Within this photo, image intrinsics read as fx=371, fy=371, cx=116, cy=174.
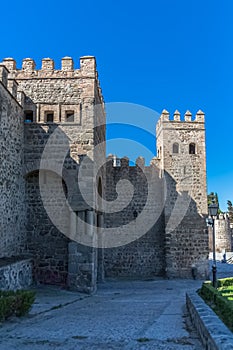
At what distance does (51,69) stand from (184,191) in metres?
9.41

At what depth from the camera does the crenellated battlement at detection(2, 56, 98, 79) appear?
537 inches

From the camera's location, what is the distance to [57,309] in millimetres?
8742

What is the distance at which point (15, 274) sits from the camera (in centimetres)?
1045

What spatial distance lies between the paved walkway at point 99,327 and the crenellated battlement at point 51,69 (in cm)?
788

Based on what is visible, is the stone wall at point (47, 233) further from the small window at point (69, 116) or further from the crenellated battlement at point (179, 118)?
the crenellated battlement at point (179, 118)

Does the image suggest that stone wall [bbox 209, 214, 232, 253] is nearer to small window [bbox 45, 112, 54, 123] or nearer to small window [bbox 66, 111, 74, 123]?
small window [bbox 66, 111, 74, 123]

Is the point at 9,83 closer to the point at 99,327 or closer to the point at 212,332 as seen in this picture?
the point at 99,327

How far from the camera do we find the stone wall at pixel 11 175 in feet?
36.1

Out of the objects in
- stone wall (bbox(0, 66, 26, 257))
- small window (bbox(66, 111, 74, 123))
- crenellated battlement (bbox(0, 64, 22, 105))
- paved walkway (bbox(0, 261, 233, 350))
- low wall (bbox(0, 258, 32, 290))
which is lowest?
paved walkway (bbox(0, 261, 233, 350))

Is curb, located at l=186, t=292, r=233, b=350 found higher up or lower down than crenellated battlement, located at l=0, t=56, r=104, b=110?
lower down

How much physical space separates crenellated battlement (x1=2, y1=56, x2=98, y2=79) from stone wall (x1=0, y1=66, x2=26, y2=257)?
1.40 m

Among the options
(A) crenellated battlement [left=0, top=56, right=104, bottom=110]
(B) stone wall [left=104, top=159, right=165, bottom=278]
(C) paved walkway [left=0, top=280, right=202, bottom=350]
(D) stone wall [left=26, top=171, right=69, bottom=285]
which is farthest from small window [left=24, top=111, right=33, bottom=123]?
(B) stone wall [left=104, top=159, right=165, bottom=278]

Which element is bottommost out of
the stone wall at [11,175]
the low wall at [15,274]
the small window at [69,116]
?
the low wall at [15,274]

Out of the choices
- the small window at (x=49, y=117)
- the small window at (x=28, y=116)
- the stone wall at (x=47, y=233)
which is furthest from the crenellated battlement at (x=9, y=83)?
the stone wall at (x=47, y=233)
